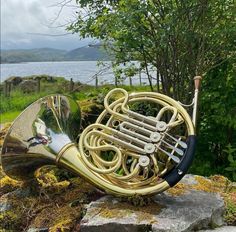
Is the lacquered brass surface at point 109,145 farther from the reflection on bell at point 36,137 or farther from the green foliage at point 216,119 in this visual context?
the green foliage at point 216,119

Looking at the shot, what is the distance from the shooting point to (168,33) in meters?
4.20

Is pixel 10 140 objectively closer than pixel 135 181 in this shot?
No

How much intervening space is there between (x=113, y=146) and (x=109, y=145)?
0.03 metres

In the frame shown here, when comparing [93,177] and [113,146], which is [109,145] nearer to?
[113,146]

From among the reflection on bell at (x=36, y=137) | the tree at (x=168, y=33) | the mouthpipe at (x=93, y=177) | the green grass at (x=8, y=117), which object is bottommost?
the green grass at (x=8, y=117)

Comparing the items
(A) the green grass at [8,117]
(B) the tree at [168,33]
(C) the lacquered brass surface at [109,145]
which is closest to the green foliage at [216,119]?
(B) the tree at [168,33]

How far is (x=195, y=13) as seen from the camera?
14.3 ft

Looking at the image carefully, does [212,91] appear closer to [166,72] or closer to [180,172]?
[166,72]

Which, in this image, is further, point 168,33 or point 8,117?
point 8,117

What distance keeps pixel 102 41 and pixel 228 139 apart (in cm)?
172

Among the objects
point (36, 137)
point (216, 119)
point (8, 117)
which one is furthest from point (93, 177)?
point (8, 117)

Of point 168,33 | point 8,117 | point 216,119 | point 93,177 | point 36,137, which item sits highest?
point 168,33

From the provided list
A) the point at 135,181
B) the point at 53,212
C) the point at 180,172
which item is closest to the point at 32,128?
the point at 53,212

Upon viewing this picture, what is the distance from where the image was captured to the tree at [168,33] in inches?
166
